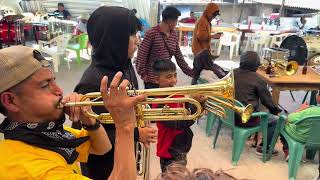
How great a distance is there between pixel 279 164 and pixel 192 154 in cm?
92

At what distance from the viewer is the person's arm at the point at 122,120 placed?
1.20 meters

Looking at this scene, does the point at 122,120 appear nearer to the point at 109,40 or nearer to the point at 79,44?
the point at 109,40

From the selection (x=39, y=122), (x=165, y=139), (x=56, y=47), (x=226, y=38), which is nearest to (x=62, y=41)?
(x=56, y=47)

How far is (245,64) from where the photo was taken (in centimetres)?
365

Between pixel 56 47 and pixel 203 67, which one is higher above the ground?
pixel 203 67

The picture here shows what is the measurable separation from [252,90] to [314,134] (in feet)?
2.53

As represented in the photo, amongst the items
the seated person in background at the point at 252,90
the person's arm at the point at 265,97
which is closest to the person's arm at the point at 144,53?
the seated person in background at the point at 252,90

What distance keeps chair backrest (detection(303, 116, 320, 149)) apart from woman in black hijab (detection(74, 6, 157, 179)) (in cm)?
178

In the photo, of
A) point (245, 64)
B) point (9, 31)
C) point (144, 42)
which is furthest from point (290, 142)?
point (9, 31)

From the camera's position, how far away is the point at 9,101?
1237 mm

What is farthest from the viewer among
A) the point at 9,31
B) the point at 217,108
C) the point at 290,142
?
the point at 9,31

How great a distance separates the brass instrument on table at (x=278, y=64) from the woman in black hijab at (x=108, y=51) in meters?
2.66

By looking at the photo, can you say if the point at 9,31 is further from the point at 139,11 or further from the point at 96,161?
the point at 96,161

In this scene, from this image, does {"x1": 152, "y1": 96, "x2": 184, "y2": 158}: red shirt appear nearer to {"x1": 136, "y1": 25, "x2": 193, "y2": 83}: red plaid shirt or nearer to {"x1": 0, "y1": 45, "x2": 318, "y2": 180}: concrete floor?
{"x1": 0, "y1": 45, "x2": 318, "y2": 180}: concrete floor
